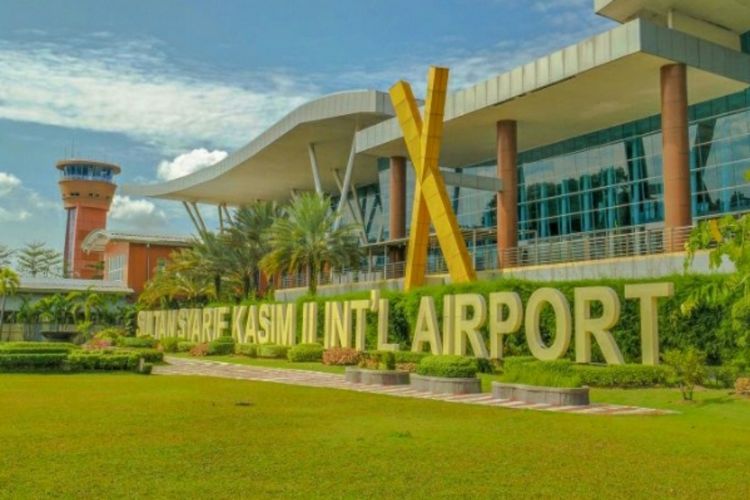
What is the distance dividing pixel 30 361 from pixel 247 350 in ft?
44.3

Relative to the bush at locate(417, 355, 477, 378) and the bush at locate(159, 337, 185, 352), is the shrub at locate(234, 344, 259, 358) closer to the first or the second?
the bush at locate(159, 337, 185, 352)

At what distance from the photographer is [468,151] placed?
45375 mm

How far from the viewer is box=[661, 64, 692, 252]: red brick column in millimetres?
29016

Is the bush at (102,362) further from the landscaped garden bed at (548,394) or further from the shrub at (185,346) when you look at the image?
the landscaped garden bed at (548,394)

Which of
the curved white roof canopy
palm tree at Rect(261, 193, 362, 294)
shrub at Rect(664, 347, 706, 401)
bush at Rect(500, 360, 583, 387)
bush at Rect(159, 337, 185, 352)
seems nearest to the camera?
shrub at Rect(664, 347, 706, 401)

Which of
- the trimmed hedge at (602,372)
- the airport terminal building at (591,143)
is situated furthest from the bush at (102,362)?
the trimmed hedge at (602,372)

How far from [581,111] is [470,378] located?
802 inches

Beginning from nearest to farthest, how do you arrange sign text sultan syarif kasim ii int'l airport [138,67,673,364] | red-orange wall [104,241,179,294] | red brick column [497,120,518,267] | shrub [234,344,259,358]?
sign text sultan syarif kasim ii int'l airport [138,67,673,364] → red brick column [497,120,518,267] → shrub [234,344,259,358] → red-orange wall [104,241,179,294]

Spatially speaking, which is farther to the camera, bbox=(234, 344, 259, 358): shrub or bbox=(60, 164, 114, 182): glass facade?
bbox=(60, 164, 114, 182): glass facade

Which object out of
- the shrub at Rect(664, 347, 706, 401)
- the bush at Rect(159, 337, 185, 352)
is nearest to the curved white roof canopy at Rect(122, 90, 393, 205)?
the bush at Rect(159, 337, 185, 352)

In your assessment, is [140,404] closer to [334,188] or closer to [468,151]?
[468,151]

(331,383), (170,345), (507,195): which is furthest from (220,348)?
(331,383)

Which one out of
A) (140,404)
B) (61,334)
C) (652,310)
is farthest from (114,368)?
(61,334)

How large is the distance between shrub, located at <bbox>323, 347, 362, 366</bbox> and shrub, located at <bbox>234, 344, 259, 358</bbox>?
8.31 m
